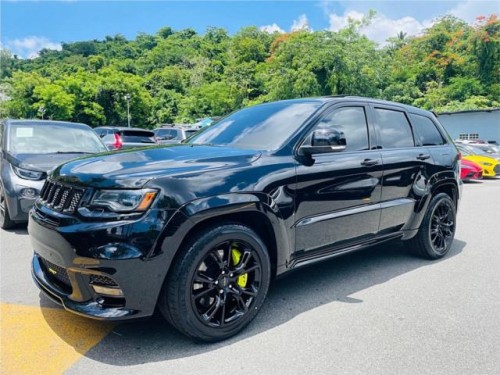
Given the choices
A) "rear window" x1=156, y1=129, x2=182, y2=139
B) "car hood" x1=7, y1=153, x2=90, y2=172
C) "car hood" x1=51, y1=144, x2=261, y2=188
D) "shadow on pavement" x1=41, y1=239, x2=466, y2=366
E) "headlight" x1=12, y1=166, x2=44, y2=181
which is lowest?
"shadow on pavement" x1=41, y1=239, x2=466, y2=366

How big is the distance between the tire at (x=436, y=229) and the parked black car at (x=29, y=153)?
501cm

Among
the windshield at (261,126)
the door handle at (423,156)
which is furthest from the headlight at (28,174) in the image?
the door handle at (423,156)

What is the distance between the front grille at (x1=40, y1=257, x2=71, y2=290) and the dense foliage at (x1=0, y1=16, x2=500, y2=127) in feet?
96.0

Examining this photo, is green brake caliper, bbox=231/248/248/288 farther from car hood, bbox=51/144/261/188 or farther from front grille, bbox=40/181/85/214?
front grille, bbox=40/181/85/214

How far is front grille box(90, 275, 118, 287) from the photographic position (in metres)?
2.44

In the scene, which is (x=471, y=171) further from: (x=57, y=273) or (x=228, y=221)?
(x=57, y=273)

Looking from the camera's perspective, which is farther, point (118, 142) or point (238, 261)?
point (118, 142)

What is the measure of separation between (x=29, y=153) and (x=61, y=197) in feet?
12.5

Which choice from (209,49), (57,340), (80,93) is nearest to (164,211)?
(57,340)

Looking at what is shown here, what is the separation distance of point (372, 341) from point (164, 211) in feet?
5.74

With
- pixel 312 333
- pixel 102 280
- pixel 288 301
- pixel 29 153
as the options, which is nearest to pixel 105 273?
pixel 102 280

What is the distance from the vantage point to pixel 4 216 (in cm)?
587

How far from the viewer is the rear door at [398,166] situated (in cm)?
400

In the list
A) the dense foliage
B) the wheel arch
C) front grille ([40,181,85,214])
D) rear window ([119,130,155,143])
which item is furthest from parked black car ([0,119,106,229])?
the dense foliage
